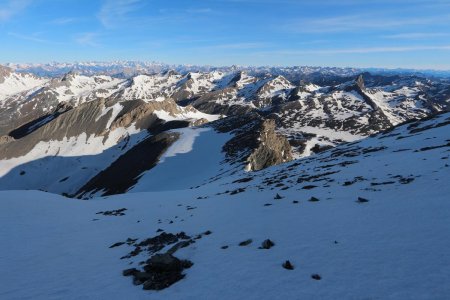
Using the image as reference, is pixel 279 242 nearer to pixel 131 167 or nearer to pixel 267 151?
pixel 267 151

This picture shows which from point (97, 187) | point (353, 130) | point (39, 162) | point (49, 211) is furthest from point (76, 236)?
point (353, 130)

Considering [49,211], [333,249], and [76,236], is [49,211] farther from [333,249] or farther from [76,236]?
[333,249]

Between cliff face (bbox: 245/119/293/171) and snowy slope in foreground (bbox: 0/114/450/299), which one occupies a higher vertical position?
snowy slope in foreground (bbox: 0/114/450/299)

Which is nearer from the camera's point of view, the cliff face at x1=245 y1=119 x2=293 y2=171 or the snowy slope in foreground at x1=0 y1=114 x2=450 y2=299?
the snowy slope in foreground at x1=0 y1=114 x2=450 y2=299

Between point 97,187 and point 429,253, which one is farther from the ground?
point 429,253

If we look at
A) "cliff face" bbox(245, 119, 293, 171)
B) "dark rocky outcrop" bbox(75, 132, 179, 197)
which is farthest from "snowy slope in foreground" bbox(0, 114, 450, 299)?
"dark rocky outcrop" bbox(75, 132, 179, 197)

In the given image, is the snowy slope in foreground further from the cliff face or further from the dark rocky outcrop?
the dark rocky outcrop

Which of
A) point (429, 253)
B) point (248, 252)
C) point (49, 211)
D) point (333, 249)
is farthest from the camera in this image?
point (49, 211)
